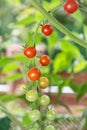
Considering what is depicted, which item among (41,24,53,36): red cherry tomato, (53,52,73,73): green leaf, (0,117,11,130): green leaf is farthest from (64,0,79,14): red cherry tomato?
(53,52,73,73): green leaf

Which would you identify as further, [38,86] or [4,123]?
[4,123]

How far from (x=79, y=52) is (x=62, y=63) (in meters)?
0.09

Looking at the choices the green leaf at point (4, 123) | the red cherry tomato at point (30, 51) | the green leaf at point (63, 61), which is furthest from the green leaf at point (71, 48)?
the red cherry tomato at point (30, 51)

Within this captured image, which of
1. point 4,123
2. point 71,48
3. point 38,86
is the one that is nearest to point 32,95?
point 38,86

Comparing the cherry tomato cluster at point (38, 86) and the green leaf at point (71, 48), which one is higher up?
the cherry tomato cluster at point (38, 86)

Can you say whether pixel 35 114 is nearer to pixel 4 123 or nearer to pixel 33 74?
pixel 33 74

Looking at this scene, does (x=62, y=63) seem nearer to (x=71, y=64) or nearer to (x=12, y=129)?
(x=71, y=64)

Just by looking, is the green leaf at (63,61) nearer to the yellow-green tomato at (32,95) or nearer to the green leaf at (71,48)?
the green leaf at (71,48)

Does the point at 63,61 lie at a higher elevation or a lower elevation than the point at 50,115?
lower

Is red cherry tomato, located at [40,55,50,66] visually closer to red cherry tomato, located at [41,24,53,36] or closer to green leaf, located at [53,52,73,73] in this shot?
red cherry tomato, located at [41,24,53,36]

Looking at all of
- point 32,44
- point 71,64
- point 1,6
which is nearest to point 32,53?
point 32,44

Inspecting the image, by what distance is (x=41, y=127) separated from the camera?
40cm

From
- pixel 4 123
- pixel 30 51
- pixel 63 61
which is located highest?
pixel 30 51

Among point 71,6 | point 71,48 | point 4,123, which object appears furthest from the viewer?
point 71,48
